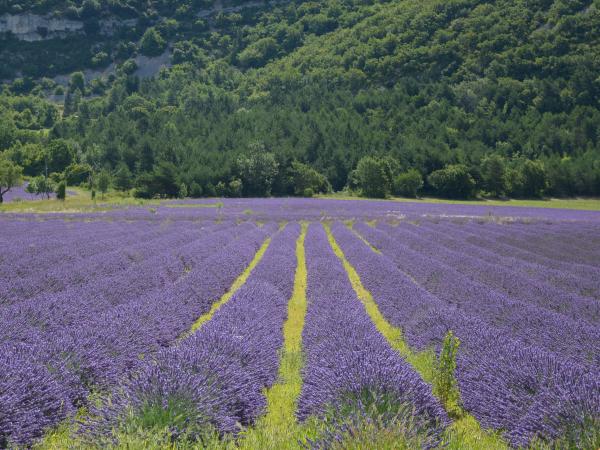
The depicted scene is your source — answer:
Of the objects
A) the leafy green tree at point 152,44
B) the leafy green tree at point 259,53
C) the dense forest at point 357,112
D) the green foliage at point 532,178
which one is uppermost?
the leafy green tree at point 152,44

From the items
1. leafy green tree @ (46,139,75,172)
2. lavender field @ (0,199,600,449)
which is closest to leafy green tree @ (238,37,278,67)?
leafy green tree @ (46,139,75,172)

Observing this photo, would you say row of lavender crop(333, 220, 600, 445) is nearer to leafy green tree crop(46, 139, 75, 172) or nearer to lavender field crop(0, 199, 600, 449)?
lavender field crop(0, 199, 600, 449)

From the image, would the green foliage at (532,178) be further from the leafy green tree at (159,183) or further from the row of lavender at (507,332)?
the row of lavender at (507,332)

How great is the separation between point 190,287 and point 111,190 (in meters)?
64.4

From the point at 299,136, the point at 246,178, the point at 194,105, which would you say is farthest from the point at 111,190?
the point at 194,105

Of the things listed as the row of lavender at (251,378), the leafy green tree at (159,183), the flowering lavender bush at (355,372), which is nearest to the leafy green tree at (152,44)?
the leafy green tree at (159,183)

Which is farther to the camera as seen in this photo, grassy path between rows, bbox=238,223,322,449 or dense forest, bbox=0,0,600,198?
dense forest, bbox=0,0,600,198

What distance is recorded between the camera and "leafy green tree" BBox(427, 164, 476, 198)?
69.6 m

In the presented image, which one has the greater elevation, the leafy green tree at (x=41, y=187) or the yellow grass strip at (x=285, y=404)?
the leafy green tree at (x=41, y=187)

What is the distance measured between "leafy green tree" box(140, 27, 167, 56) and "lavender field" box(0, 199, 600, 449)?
202 metres

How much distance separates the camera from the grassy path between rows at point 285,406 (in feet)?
13.9

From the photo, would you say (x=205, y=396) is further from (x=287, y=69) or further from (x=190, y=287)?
(x=287, y=69)

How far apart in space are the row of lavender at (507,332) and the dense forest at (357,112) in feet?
179

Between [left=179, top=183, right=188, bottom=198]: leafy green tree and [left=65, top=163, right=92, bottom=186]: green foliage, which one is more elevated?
[left=65, top=163, right=92, bottom=186]: green foliage
